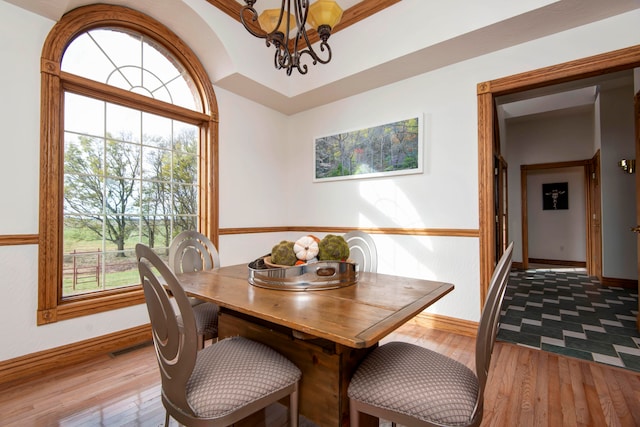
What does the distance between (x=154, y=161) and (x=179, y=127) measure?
454 mm

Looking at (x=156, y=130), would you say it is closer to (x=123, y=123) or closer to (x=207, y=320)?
(x=123, y=123)

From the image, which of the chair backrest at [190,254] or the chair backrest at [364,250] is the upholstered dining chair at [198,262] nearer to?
the chair backrest at [190,254]

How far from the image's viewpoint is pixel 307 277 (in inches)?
52.9

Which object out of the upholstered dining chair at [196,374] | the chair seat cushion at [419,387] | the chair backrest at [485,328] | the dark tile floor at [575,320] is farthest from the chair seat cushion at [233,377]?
the dark tile floor at [575,320]

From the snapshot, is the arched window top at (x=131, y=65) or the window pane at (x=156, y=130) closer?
the arched window top at (x=131, y=65)

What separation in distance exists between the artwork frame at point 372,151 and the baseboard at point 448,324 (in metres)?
1.41

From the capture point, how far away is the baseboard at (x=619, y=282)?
4.21m

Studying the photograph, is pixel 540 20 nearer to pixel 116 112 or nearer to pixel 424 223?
pixel 424 223

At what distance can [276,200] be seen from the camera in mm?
3936

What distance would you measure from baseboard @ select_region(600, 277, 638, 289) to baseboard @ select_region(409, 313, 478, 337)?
3317 millimetres

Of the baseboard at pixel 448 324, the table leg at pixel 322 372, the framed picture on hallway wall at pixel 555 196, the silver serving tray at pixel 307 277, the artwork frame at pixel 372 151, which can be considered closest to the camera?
the table leg at pixel 322 372

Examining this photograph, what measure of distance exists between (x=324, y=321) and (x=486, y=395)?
4.73ft

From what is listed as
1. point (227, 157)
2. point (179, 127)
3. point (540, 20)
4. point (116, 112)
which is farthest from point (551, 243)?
point (116, 112)

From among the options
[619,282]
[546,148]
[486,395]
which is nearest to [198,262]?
[486,395]
